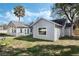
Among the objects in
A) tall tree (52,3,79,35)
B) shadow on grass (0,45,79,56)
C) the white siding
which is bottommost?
shadow on grass (0,45,79,56)

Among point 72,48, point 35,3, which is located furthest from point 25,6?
point 72,48

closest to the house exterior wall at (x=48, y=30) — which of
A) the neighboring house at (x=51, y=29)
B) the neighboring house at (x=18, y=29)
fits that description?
the neighboring house at (x=51, y=29)

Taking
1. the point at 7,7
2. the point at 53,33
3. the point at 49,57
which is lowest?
the point at 49,57

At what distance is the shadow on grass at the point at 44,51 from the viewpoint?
4691mm

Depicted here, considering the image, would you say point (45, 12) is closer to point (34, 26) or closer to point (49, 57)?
point (34, 26)

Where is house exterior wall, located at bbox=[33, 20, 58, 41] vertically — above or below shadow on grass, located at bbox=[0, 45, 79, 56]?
above

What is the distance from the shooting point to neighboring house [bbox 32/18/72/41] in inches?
186

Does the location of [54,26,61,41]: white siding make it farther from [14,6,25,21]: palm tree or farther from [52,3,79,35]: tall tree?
[14,6,25,21]: palm tree

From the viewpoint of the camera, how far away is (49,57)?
15.4ft

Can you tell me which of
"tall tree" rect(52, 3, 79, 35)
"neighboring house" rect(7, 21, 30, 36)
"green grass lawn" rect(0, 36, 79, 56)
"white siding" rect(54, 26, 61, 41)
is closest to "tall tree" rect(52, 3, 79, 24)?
"tall tree" rect(52, 3, 79, 35)

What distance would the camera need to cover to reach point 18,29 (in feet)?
15.6

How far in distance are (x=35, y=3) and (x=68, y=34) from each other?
1.85 ft

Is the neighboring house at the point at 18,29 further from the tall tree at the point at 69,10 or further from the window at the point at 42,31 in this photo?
the tall tree at the point at 69,10

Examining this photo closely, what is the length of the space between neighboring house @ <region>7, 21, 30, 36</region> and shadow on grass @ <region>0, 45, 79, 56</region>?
0.65ft
